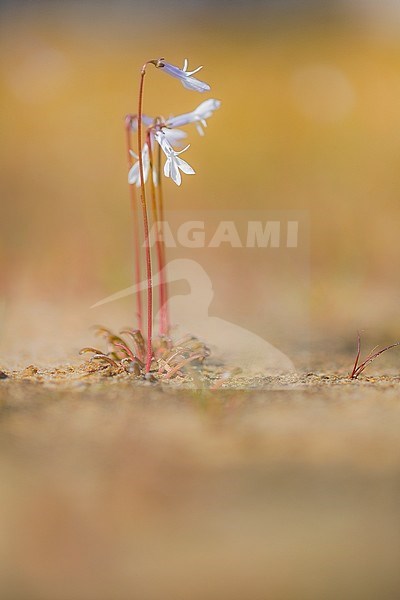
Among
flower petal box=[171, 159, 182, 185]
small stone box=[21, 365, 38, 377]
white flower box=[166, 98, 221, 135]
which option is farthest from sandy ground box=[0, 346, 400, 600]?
white flower box=[166, 98, 221, 135]

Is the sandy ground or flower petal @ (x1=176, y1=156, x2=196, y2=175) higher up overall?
flower petal @ (x1=176, y1=156, x2=196, y2=175)

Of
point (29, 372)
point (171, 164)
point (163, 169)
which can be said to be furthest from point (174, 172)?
point (29, 372)

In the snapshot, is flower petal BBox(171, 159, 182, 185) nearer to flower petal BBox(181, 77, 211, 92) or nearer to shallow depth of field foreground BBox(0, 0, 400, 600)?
shallow depth of field foreground BBox(0, 0, 400, 600)

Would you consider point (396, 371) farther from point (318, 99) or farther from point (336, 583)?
point (318, 99)

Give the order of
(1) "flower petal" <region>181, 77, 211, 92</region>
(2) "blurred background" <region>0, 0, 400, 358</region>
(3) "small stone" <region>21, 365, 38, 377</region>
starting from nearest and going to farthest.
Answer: (1) "flower petal" <region>181, 77, 211, 92</region> → (3) "small stone" <region>21, 365, 38, 377</region> → (2) "blurred background" <region>0, 0, 400, 358</region>

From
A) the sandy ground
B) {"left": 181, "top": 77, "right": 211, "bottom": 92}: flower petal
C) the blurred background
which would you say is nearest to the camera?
the sandy ground

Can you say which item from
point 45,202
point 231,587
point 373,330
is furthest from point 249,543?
point 45,202

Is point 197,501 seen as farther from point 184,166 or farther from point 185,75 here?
point 185,75

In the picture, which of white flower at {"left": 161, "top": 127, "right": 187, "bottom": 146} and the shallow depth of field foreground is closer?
the shallow depth of field foreground

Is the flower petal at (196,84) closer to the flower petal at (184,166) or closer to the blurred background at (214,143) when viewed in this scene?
the flower petal at (184,166)
